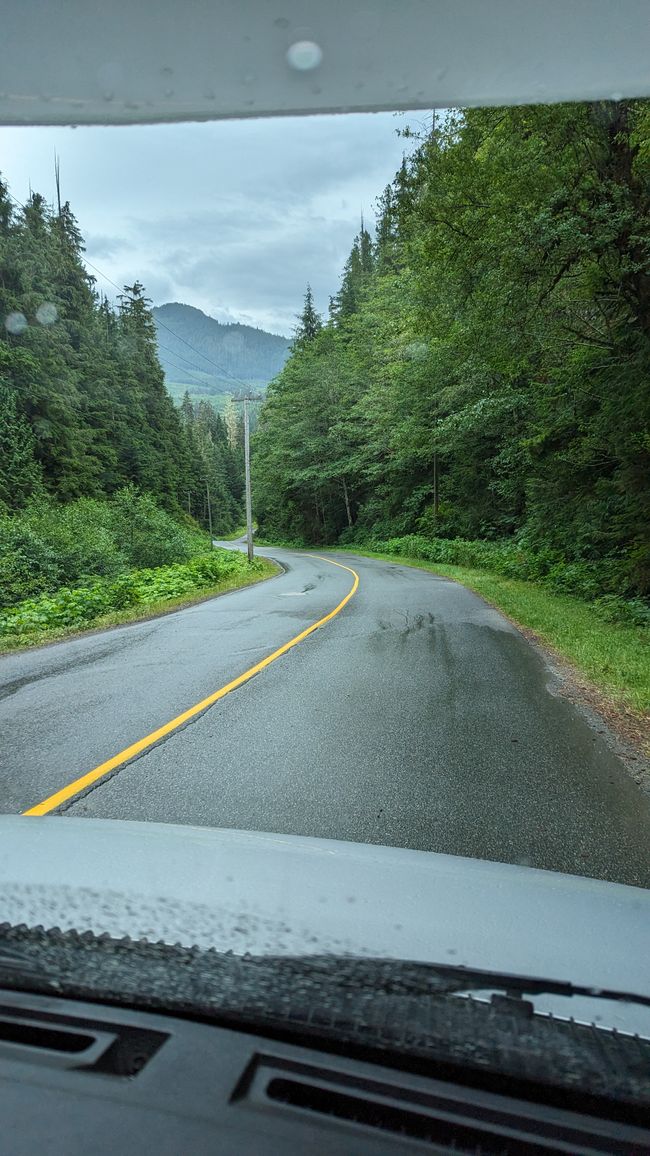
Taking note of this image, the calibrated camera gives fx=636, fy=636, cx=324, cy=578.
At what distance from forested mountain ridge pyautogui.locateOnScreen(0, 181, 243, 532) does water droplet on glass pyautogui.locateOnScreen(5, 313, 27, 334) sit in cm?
5

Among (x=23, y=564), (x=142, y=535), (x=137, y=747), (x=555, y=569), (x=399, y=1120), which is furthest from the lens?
(x=142, y=535)

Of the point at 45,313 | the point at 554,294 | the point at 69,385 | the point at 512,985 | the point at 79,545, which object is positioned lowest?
the point at 512,985

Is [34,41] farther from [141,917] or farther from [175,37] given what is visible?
[141,917]

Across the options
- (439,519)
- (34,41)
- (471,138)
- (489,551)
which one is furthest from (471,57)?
(439,519)

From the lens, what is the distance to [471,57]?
321 centimetres

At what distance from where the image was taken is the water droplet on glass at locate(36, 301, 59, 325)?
101 ft

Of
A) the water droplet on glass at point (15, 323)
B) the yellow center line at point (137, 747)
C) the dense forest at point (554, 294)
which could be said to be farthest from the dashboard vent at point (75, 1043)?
the water droplet on glass at point (15, 323)

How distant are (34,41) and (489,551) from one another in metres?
24.5

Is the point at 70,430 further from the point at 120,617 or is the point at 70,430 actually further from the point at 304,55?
the point at 304,55

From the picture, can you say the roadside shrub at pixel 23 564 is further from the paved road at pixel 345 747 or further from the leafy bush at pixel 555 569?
the leafy bush at pixel 555 569

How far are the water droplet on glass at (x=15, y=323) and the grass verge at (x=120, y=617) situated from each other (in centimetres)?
1726

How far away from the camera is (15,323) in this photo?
28750 millimetres

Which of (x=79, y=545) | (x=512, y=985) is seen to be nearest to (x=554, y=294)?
(x=512, y=985)

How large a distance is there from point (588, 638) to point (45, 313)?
103 feet
